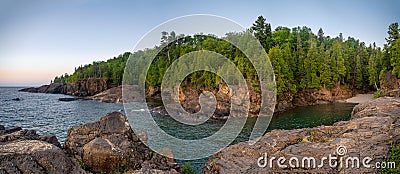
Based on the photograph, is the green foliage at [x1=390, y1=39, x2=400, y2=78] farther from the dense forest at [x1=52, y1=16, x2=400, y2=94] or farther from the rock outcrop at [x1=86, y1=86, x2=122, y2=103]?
the rock outcrop at [x1=86, y1=86, x2=122, y2=103]

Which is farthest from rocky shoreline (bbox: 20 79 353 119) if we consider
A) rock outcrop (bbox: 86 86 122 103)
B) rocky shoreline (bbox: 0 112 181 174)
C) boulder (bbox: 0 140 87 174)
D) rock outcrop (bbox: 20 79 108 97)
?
boulder (bbox: 0 140 87 174)

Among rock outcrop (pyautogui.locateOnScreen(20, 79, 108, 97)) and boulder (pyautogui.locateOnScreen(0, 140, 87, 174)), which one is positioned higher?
rock outcrop (pyautogui.locateOnScreen(20, 79, 108, 97))

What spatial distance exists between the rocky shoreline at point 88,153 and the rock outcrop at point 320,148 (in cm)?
375

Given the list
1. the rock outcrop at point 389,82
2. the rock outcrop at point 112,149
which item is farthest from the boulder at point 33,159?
the rock outcrop at point 389,82

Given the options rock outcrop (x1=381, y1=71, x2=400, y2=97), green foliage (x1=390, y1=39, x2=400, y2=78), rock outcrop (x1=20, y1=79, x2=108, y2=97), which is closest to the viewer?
green foliage (x1=390, y1=39, x2=400, y2=78)

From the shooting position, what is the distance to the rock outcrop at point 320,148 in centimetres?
1242

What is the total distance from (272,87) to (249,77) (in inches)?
196

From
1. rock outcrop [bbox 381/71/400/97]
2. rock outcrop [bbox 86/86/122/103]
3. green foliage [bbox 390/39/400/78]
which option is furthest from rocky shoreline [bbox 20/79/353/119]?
green foliage [bbox 390/39/400/78]

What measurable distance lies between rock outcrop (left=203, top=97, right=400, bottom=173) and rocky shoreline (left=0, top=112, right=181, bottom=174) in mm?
3745

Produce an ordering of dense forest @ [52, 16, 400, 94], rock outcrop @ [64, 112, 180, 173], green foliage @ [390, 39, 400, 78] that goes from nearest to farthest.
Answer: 1. rock outcrop @ [64, 112, 180, 173]
2. green foliage @ [390, 39, 400, 78]
3. dense forest @ [52, 16, 400, 94]

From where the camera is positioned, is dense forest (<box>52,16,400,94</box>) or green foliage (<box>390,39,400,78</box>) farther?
dense forest (<box>52,16,400,94</box>)

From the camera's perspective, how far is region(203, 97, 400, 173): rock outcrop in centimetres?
1242

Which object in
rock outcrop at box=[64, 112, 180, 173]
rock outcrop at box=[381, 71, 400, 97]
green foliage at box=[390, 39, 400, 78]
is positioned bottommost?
rock outcrop at box=[64, 112, 180, 173]

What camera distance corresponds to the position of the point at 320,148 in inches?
547
